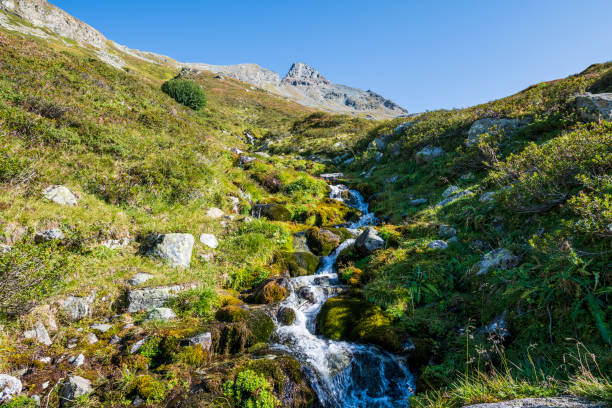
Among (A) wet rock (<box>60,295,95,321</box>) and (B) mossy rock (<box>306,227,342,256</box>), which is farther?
(B) mossy rock (<box>306,227,342,256</box>)

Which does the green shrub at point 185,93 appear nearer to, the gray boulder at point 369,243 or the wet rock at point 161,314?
the gray boulder at point 369,243

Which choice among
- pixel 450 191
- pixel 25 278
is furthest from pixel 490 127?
pixel 25 278

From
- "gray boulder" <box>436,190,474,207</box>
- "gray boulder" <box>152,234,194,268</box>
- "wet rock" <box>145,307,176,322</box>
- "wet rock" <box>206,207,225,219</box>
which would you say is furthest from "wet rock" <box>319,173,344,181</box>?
"wet rock" <box>145,307,176,322</box>

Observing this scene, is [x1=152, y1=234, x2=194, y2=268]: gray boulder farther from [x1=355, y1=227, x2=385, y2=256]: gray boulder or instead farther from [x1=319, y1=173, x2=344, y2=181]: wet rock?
[x1=319, y1=173, x2=344, y2=181]: wet rock

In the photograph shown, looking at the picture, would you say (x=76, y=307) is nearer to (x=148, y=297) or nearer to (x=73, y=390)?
(x=148, y=297)

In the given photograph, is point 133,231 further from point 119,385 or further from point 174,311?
point 119,385

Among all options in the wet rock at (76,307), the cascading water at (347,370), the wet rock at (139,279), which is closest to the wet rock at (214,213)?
the wet rock at (139,279)

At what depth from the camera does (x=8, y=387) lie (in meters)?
4.25

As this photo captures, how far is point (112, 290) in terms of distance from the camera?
22.8ft

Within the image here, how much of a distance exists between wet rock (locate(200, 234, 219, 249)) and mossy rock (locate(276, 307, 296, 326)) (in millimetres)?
3975

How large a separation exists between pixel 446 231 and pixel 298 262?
18.5 ft

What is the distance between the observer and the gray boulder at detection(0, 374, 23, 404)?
4145 millimetres

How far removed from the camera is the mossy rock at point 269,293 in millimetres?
8086

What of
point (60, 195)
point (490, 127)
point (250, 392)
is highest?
point (490, 127)
